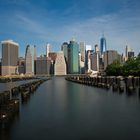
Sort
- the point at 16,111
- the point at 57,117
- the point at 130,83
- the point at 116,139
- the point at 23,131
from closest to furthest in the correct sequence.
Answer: the point at 116,139 < the point at 23,131 < the point at 57,117 < the point at 16,111 < the point at 130,83

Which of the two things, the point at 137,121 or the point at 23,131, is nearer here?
the point at 23,131

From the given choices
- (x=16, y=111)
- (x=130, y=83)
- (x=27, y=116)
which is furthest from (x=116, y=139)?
(x=130, y=83)

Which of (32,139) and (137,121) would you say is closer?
(32,139)

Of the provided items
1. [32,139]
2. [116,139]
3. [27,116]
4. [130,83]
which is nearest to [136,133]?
[116,139]

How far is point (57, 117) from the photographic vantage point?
37.8m

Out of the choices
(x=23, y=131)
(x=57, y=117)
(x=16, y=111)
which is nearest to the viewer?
(x=23, y=131)

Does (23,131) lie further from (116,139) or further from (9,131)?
(116,139)

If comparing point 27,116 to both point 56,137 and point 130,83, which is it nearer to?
point 56,137

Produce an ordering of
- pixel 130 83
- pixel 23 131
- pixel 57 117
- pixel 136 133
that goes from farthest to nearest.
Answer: pixel 130 83
pixel 57 117
pixel 23 131
pixel 136 133

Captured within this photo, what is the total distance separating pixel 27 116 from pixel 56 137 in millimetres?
13410

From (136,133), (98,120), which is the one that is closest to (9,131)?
(98,120)

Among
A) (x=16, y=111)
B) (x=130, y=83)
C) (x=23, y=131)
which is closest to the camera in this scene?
(x=23, y=131)

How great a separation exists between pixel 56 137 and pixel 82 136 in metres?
2.83

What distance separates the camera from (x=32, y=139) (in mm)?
26234
